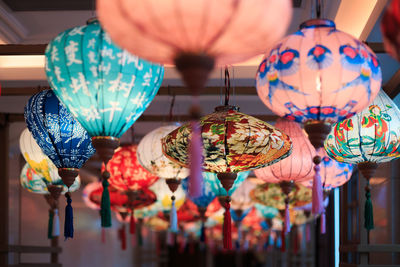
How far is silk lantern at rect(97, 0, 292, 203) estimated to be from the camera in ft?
5.05

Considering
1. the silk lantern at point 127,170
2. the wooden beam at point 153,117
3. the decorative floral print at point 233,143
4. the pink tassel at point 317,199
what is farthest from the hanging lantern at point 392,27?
the wooden beam at point 153,117

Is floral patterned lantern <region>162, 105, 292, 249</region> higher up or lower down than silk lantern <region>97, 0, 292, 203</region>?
lower down

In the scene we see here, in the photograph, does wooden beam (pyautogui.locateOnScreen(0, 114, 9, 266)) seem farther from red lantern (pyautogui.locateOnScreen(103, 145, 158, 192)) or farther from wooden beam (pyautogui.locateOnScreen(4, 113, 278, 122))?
red lantern (pyautogui.locateOnScreen(103, 145, 158, 192))

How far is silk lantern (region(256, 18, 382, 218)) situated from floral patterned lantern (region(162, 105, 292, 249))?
459 millimetres

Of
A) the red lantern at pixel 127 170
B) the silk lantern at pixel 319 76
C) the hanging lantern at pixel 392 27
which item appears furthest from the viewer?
the red lantern at pixel 127 170

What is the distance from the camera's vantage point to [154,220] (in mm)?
8125

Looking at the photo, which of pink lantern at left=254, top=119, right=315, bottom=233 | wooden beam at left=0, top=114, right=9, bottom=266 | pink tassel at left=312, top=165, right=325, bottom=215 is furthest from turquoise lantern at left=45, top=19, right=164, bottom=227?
wooden beam at left=0, top=114, right=9, bottom=266

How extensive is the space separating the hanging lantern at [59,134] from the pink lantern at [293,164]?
1.29 metres

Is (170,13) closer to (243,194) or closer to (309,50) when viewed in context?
(309,50)

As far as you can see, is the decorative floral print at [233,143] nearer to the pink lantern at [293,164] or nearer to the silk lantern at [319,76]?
the silk lantern at [319,76]

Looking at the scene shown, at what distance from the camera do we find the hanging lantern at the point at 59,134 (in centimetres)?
289

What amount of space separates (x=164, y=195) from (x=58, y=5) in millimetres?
2540

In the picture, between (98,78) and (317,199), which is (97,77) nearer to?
(98,78)

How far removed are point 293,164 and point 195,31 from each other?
2.25 metres
